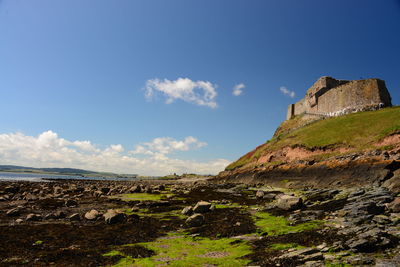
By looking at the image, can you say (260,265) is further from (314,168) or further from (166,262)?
(314,168)

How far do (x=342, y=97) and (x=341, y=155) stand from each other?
37.0m

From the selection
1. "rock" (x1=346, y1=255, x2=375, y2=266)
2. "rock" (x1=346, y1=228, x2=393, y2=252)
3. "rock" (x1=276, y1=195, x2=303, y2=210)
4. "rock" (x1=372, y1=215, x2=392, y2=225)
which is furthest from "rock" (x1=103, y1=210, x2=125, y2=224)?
"rock" (x1=372, y1=215, x2=392, y2=225)

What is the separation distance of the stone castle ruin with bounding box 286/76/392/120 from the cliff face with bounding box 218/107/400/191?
14.8m

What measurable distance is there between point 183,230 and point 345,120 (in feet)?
140

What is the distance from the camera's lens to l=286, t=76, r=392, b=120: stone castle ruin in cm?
5250

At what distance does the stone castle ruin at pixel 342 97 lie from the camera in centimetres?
5250

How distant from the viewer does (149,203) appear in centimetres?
2327

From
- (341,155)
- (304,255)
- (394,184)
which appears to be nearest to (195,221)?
(304,255)

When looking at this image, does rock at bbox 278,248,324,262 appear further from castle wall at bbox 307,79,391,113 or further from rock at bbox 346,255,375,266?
castle wall at bbox 307,79,391,113

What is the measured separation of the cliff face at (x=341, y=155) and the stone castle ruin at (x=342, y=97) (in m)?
14.8

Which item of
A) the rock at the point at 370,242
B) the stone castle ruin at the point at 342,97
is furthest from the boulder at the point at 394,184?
the stone castle ruin at the point at 342,97

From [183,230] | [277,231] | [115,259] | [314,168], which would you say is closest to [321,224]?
[277,231]

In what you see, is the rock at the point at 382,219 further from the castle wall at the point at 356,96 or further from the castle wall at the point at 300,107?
the castle wall at the point at 300,107

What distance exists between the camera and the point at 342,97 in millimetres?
59188
